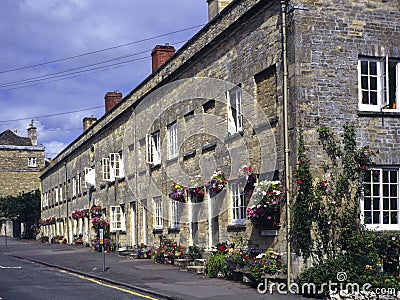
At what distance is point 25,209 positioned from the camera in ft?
184

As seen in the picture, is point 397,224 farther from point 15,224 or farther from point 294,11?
point 15,224

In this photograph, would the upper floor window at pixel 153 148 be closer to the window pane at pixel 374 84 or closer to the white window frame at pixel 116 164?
the white window frame at pixel 116 164

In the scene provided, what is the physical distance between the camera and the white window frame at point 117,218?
31.0 meters

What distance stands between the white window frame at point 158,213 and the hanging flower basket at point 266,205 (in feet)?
30.8

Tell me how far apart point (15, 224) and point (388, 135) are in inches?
2059

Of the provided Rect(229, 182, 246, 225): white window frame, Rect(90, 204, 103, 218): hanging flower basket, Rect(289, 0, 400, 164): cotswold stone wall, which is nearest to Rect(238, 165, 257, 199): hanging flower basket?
Rect(229, 182, 246, 225): white window frame

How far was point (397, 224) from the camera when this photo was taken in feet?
51.3

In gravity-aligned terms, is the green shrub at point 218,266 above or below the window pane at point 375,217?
below

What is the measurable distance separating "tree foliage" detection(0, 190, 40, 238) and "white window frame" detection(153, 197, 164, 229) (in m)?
32.0

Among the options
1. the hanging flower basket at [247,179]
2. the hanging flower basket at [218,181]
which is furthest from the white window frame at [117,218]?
the hanging flower basket at [247,179]

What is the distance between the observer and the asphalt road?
14.8m

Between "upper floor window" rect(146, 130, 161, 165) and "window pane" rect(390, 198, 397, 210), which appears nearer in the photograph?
"window pane" rect(390, 198, 397, 210)

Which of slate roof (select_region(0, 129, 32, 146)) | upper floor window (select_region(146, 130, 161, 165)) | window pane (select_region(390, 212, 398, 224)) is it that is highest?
slate roof (select_region(0, 129, 32, 146))

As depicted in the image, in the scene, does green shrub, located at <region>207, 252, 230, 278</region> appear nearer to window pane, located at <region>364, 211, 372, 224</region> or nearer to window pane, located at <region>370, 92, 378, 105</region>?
window pane, located at <region>364, 211, 372, 224</region>
